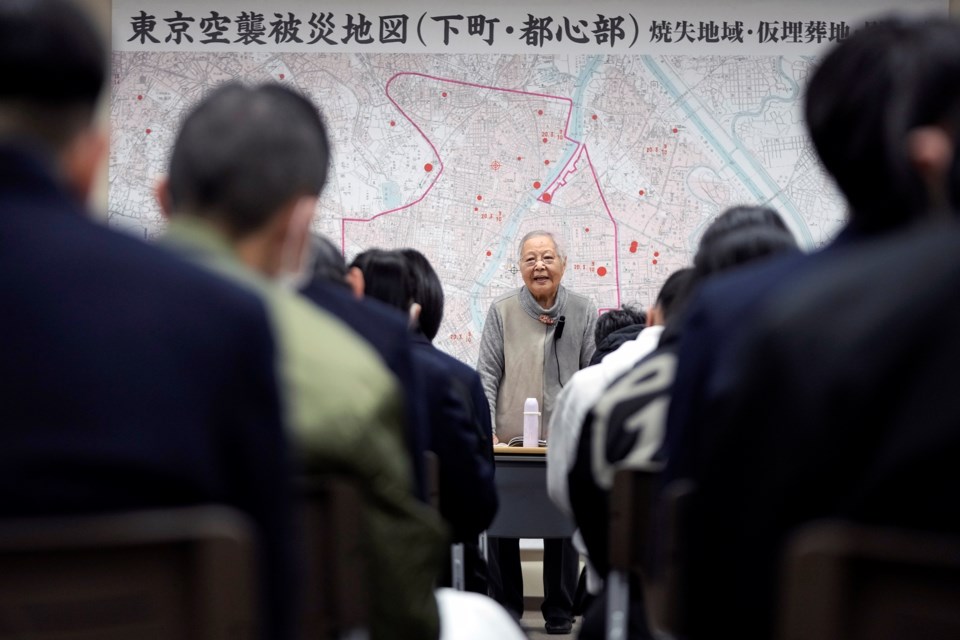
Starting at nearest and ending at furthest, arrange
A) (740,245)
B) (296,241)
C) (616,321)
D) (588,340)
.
Result: (296,241), (740,245), (616,321), (588,340)

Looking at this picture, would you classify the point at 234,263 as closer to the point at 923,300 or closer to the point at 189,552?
the point at 189,552

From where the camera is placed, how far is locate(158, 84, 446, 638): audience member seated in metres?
1.28

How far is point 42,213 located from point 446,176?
16.7ft

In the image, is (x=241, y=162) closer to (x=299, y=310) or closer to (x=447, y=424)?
(x=299, y=310)

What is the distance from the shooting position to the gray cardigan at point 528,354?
17.1 feet

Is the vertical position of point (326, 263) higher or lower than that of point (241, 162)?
lower

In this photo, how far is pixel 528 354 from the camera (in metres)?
5.25

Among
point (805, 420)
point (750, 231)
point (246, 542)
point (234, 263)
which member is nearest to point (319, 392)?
point (234, 263)

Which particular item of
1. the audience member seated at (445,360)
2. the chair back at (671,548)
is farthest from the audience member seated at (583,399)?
the chair back at (671,548)

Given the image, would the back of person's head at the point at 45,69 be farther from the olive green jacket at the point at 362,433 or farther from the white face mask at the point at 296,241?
the white face mask at the point at 296,241

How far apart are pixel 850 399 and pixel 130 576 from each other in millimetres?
534

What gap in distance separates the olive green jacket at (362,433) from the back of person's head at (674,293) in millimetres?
994

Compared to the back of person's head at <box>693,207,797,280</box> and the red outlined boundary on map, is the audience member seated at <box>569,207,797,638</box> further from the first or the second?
the red outlined boundary on map

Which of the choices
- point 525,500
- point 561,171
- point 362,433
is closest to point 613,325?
point 525,500
